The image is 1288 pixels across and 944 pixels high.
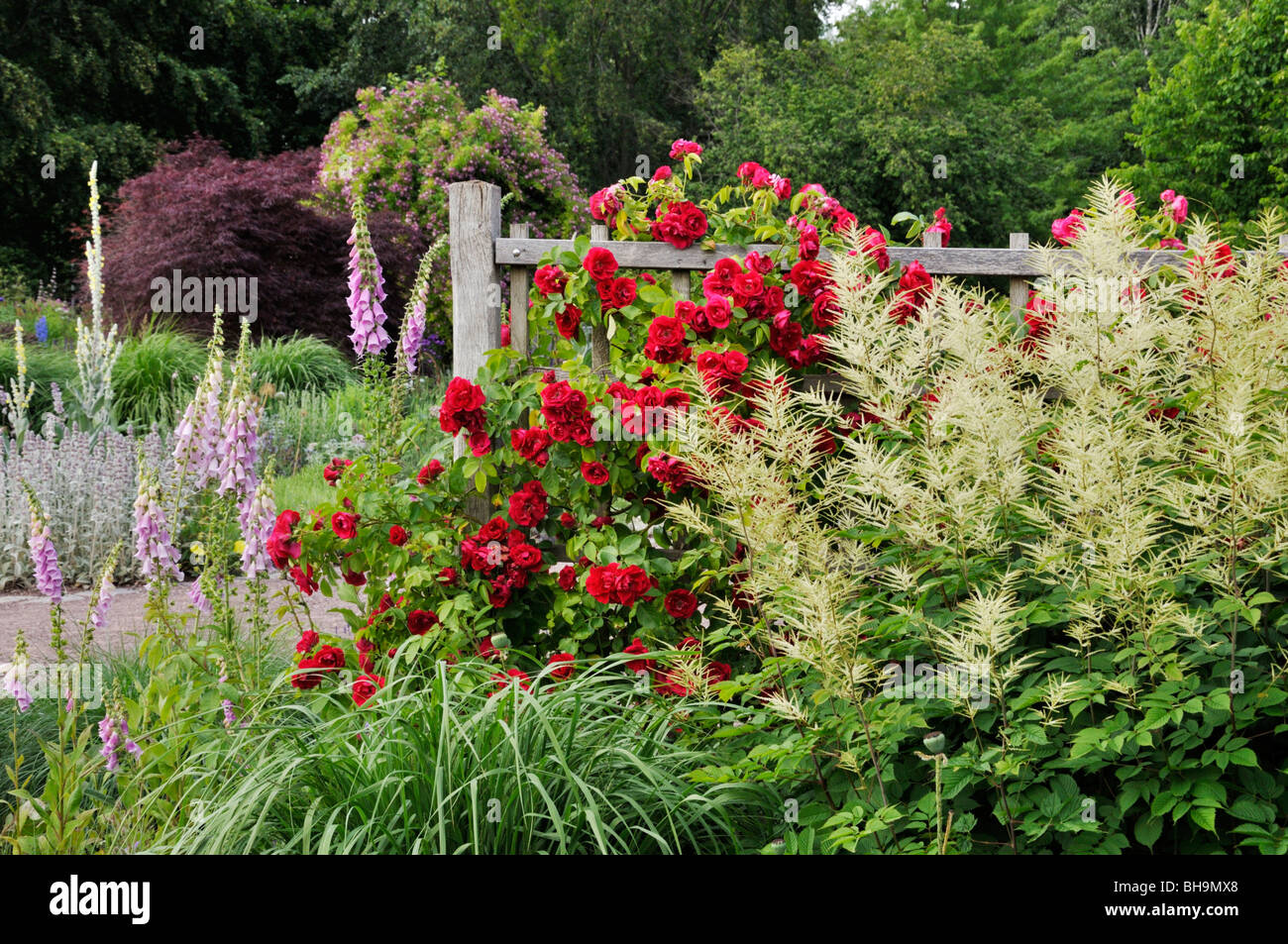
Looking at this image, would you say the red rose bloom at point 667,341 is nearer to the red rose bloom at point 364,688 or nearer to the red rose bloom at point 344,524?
the red rose bloom at point 344,524

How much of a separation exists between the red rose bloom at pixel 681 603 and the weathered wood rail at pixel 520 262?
87 cm

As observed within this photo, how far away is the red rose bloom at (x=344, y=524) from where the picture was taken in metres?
3.47

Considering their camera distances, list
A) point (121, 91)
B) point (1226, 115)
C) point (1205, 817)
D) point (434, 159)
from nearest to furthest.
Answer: point (1205, 817) → point (434, 159) → point (1226, 115) → point (121, 91)

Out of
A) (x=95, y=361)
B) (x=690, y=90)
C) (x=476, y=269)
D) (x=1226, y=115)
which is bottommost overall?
(x=476, y=269)

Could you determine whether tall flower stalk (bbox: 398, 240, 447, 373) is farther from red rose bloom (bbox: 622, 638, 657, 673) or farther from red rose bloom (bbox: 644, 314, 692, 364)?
red rose bloom (bbox: 622, 638, 657, 673)

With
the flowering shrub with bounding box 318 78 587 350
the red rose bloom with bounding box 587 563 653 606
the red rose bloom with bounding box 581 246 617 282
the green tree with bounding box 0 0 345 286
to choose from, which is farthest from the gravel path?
the green tree with bounding box 0 0 345 286

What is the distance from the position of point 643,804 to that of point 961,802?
69cm

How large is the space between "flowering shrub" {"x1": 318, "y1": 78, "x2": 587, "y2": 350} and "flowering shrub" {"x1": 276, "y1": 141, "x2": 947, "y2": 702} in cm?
1003

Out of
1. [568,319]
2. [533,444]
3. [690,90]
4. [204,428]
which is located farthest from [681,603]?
[690,90]

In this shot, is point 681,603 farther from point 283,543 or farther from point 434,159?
point 434,159

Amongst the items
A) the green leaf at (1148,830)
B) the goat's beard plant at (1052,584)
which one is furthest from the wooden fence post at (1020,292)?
the green leaf at (1148,830)

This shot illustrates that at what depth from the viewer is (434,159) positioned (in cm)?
1419

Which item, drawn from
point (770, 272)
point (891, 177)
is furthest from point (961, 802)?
point (891, 177)

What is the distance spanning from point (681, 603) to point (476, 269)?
4.63ft
